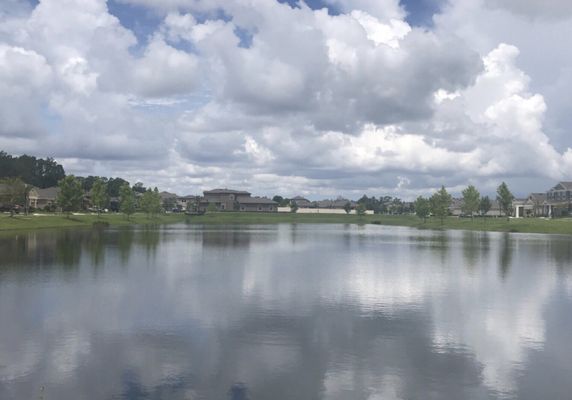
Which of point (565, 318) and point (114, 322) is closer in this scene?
point (114, 322)

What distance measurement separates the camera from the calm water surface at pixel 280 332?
18.7 m

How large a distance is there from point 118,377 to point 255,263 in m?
34.9

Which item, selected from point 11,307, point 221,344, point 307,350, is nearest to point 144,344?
point 221,344

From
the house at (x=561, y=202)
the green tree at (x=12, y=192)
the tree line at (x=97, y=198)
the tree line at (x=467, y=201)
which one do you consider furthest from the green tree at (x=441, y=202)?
the green tree at (x=12, y=192)

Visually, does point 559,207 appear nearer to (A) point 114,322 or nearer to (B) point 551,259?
(B) point 551,259

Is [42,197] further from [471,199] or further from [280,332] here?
[280,332]

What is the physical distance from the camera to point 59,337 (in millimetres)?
24047

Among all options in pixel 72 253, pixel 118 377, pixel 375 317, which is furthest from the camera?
pixel 72 253

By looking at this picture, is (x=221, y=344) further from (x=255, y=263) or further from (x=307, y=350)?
(x=255, y=263)

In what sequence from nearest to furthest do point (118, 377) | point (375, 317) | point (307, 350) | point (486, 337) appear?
point (118, 377), point (307, 350), point (486, 337), point (375, 317)

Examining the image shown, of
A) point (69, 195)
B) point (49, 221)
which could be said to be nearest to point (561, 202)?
point (69, 195)

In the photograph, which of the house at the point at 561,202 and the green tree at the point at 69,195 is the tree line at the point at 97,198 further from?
the house at the point at 561,202

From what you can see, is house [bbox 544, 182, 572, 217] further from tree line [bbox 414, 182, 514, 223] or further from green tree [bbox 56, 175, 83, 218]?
green tree [bbox 56, 175, 83, 218]

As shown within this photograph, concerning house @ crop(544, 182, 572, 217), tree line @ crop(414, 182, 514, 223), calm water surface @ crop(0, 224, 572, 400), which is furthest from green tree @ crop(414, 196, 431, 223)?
calm water surface @ crop(0, 224, 572, 400)
